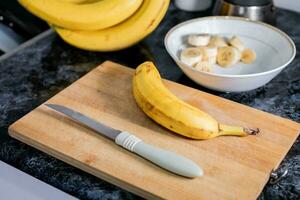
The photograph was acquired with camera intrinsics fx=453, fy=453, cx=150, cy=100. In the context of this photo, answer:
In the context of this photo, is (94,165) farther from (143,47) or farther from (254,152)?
(143,47)

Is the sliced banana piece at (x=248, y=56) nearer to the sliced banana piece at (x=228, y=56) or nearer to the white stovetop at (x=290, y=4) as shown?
the sliced banana piece at (x=228, y=56)

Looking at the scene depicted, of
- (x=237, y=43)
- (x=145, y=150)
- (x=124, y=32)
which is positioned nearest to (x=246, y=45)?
(x=237, y=43)

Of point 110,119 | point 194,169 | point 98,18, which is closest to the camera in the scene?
point 194,169

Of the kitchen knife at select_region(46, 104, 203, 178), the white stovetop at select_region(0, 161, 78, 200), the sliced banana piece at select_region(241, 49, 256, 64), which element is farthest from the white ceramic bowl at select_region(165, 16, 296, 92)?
the white stovetop at select_region(0, 161, 78, 200)

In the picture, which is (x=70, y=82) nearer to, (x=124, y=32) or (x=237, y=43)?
(x=124, y=32)

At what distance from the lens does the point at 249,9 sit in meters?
0.83

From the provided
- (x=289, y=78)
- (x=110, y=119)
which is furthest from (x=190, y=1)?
(x=110, y=119)

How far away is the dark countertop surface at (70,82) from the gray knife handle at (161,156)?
0.16ft

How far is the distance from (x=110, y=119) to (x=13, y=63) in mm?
255

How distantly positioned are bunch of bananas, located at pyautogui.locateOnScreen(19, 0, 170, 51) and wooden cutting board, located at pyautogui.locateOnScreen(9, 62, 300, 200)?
108mm

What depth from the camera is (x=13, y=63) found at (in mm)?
776

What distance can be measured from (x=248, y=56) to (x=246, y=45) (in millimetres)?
44

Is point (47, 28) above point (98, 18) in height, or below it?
below

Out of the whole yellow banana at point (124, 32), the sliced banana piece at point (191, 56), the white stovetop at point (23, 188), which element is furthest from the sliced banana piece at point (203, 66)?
the white stovetop at point (23, 188)
